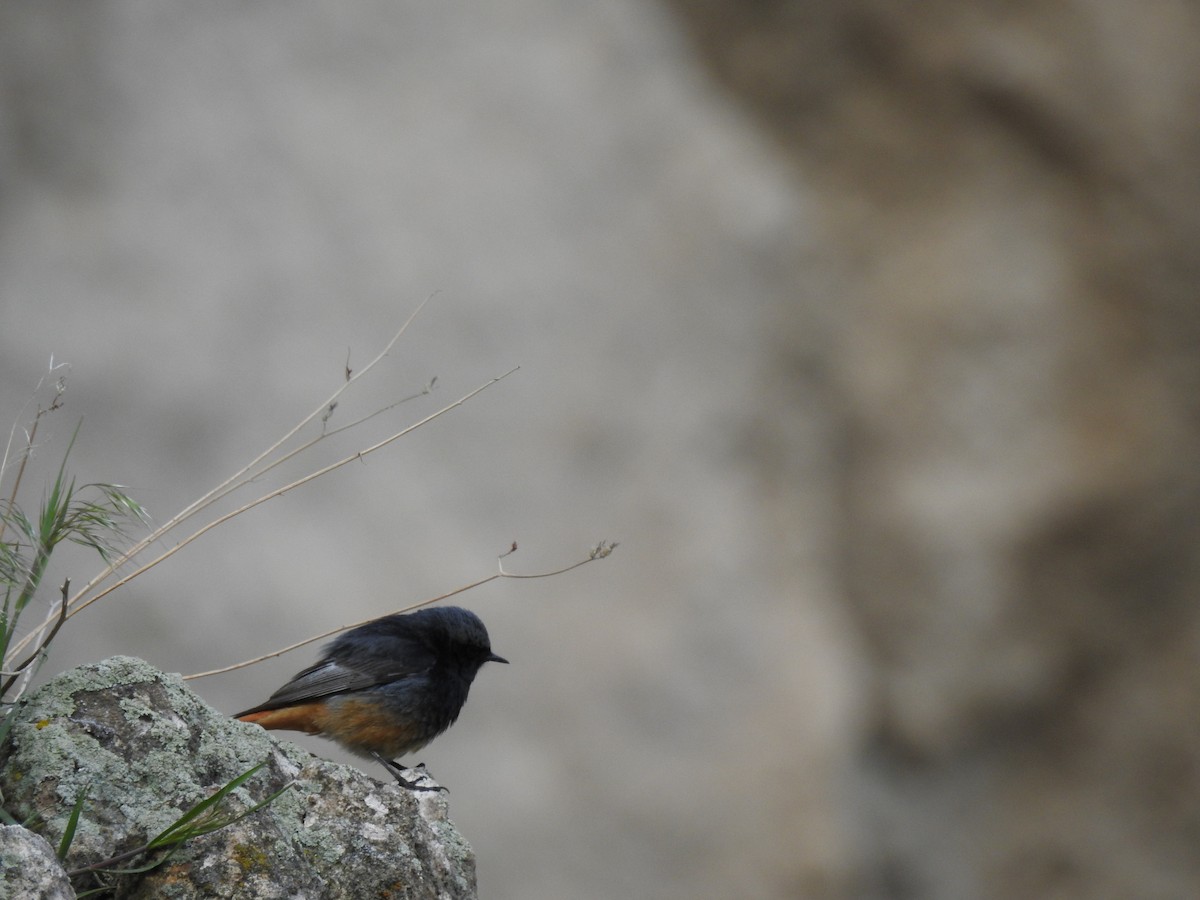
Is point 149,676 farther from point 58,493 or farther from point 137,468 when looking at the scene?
point 137,468

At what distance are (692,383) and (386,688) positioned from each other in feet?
22.3

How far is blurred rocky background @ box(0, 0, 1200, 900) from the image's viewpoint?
1060cm

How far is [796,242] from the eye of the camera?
37.5 feet

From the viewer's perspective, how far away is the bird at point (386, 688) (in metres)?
4.84

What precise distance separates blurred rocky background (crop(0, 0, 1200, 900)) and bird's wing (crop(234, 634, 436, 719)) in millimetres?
5501

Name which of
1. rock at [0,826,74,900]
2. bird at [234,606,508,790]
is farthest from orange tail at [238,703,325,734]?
rock at [0,826,74,900]

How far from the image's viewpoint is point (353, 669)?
4883 mm

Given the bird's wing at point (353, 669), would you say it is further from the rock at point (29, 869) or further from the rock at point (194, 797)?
the rock at point (29, 869)

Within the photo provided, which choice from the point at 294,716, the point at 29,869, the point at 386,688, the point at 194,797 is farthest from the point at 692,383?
the point at 29,869

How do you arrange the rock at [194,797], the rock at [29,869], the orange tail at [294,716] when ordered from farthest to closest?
1. the orange tail at [294,716]
2. the rock at [194,797]
3. the rock at [29,869]

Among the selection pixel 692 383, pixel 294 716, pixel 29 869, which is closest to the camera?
pixel 29 869

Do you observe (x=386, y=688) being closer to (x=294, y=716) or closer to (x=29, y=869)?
(x=294, y=716)

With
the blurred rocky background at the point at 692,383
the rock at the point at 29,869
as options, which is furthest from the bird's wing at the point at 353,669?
the blurred rocky background at the point at 692,383

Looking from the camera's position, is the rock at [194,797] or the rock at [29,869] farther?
the rock at [194,797]
